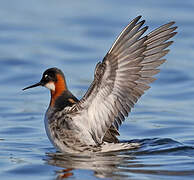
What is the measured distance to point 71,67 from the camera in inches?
631

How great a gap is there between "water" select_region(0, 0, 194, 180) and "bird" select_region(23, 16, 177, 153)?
0.28 m

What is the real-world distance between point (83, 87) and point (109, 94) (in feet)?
15.6

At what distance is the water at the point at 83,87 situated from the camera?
377 inches

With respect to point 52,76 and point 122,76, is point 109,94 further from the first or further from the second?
point 52,76

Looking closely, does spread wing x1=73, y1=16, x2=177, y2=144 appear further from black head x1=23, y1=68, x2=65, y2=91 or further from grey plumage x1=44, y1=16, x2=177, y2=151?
black head x1=23, y1=68, x2=65, y2=91

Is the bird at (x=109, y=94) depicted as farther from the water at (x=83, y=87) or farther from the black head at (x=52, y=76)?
the water at (x=83, y=87)

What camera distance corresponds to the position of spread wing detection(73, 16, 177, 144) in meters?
9.62

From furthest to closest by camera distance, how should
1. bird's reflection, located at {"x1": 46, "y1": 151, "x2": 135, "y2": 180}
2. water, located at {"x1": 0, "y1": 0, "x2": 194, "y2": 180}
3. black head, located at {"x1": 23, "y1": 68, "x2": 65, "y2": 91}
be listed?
black head, located at {"x1": 23, "y1": 68, "x2": 65, "y2": 91}, water, located at {"x1": 0, "y1": 0, "x2": 194, "y2": 180}, bird's reflection, located at {"x1": 46, "y1": 151, "x2": 135, "y2": 180}

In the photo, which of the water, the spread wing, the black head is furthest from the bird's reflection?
the black head

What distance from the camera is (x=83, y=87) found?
14.6 metres

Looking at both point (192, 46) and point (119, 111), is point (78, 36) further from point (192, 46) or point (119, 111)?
point (119, 111)

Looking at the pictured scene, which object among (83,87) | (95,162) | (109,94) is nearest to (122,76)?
(109,94)

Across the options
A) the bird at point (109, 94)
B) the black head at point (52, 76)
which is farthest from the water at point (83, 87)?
the black head at point (52, 76)

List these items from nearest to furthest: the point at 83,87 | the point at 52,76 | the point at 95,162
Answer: the point at 95,162 < the point at 52,76 < the point at 83,87
